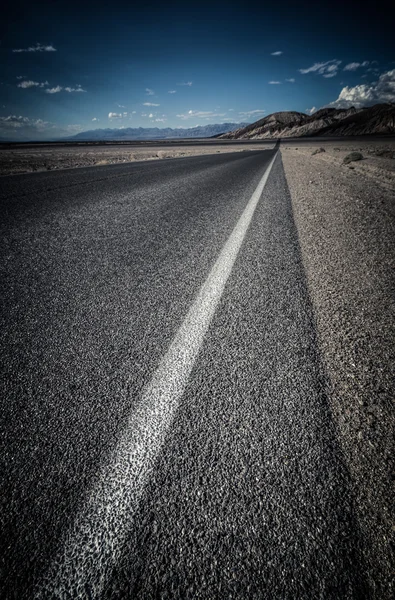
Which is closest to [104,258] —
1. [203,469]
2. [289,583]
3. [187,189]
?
[203,469]

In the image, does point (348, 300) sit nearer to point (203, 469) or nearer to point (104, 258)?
A: point (203, 469)

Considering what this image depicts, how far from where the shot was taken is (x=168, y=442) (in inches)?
44.9

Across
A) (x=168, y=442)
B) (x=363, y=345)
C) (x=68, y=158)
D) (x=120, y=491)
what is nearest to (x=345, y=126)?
(x=68, y=158)

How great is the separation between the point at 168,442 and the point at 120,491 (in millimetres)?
245

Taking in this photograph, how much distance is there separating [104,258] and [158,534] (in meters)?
2.47

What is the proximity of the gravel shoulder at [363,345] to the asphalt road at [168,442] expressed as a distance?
0.23ft

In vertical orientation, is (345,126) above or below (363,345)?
above

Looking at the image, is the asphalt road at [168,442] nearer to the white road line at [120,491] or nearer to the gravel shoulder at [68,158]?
the white road line at [120,491]

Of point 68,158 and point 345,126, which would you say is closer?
point 68,158

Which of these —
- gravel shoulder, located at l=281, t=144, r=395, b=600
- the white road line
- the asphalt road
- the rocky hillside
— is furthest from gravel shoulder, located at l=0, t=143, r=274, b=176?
the rocky hillside

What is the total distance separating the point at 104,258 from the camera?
2852 millimetres

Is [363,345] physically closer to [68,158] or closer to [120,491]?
[120,491]

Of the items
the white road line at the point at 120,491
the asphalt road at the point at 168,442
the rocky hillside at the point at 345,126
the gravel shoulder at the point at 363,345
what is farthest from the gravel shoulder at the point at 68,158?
the rocky hillside at the point at 345,126

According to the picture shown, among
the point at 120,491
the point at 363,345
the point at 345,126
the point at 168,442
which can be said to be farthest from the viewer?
the point at 345,126
